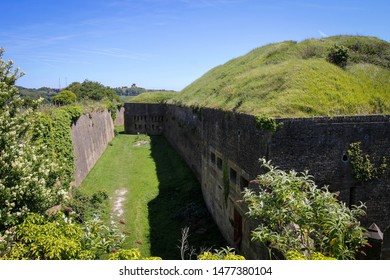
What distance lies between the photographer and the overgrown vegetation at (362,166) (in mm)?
11422

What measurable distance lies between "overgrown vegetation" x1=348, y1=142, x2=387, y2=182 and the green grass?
6833mm

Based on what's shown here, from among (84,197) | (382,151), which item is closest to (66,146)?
(84,197)

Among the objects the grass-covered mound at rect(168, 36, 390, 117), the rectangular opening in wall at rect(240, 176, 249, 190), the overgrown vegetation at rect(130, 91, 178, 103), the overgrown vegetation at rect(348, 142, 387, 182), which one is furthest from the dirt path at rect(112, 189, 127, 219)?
the overgrown vegetation at rect(130, 91, 178, 103)

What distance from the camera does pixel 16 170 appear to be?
8.95 m

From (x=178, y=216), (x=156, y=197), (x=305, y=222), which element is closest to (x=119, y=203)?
(x=156, y=197)

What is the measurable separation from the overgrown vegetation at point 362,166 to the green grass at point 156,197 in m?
6.83

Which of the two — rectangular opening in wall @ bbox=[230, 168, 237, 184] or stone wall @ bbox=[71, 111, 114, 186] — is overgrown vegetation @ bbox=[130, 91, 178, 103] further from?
rectangular opening in wall @ bbox=[230, 168, 237, 184]

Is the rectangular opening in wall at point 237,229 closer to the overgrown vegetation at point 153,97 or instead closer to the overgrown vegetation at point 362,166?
the overgrown vegetation at point 362,166

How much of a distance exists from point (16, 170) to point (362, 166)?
11.8 m

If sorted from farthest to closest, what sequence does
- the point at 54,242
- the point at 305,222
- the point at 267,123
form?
the point at 267,123
the point at 305,222
the point at 54,242

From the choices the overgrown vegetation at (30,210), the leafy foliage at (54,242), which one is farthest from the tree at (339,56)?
the leafy foliage at (54,242)

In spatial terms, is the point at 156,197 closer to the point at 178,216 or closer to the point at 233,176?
the point at 178,216

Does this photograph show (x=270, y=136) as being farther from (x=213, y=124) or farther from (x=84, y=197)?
(x=84, y=197)
